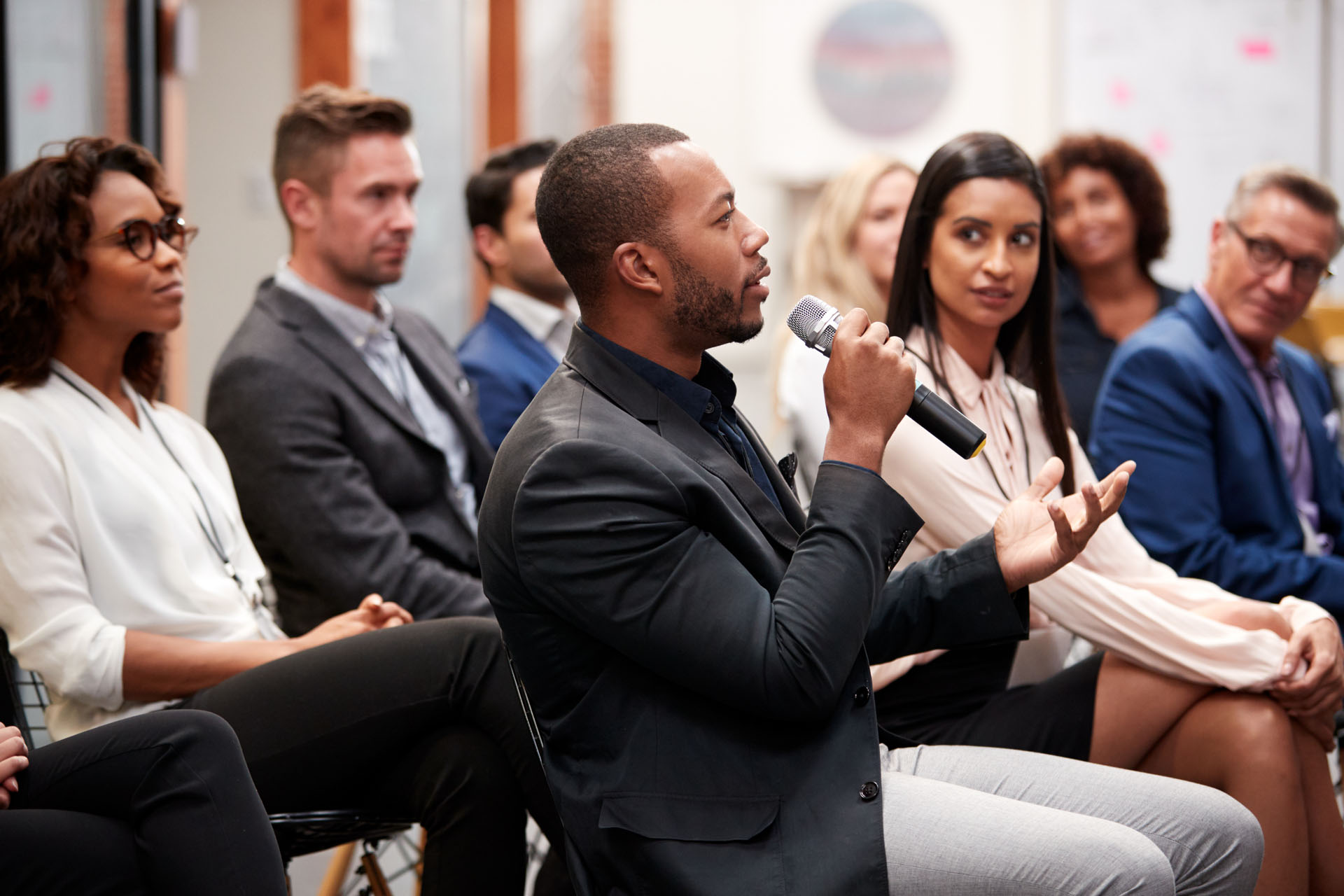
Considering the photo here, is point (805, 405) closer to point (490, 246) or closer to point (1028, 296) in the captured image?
point (1028, 296)

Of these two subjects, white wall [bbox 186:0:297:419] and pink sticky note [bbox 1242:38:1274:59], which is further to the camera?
pink sticky note [bbox 1242:38:1274:59]

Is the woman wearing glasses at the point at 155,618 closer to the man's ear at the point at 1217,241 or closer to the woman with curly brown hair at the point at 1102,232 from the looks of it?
the man's ear at the point at 1217,241

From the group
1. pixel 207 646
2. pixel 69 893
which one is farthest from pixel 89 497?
pixel 69 893

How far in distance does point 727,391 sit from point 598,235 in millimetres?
238

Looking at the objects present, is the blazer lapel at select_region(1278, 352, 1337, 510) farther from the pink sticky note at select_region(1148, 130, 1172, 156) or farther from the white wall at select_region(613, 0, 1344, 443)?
the pink sticky note at select_region(1148, 130, 1172, 156)

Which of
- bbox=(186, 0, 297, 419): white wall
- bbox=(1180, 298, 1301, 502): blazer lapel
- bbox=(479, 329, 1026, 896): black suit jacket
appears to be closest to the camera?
bbox=(479, 329, 1026, 896): black suit jacket

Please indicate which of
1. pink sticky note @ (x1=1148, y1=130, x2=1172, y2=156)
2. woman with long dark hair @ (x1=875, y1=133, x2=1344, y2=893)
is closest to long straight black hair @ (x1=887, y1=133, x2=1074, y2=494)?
woman with long dark hair @ (x1=875, y1=133, x2=1344, y2=893)

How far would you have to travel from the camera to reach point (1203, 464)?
7.78 ft

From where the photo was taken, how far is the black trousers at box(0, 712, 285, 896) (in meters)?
1.45

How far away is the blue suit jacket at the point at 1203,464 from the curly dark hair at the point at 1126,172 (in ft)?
2.70

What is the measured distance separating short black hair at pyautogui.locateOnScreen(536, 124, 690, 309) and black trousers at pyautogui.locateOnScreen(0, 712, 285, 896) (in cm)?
67

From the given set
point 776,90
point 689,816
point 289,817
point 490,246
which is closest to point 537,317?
point 490,246

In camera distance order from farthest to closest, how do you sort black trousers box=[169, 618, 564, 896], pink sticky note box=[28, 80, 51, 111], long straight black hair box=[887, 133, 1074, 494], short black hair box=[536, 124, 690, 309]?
pink sticky note box=[28, 80, 51, 111] < long straight black hair box=[887, 133, 1074, 494] < black trousers box=[169, 618, 564, 896] < short black hair box=[536, 124, 690, 309]

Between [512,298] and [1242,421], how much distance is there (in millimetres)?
1548
